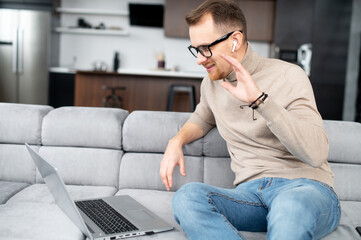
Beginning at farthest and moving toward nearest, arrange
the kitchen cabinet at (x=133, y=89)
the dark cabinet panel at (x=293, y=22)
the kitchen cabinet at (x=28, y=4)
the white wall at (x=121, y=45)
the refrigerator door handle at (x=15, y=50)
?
the white wall at (x=121, y=45) < the kitchen cabinet at (x=28, y=4) < the refrigerator door handle at (x=15, y=50) < the kitchen cabinet at (x=133, y=89) < the dark cabinet panel at (x=293, y=22)

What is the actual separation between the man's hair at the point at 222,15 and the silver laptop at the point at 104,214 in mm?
780

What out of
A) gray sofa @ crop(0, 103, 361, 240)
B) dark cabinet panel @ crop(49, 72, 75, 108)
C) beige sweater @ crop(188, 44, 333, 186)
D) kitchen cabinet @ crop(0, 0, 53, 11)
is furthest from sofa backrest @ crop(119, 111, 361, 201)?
kitchen cabinet @ crop(0, 0, 53, 11)

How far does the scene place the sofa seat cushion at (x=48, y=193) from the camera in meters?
1.64

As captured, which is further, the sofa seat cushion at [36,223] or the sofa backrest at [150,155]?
the sofa backrest at [150,155]

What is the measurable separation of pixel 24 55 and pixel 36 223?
205 inches

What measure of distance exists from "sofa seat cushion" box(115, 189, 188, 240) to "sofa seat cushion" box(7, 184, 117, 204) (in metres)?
0.09

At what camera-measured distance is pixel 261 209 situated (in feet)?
4.50

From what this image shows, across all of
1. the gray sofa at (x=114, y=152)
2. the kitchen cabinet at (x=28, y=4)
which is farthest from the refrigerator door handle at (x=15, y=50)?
the gray sofa at (x=114, y=152)

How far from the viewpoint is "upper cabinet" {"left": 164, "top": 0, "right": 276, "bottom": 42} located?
6.32 metres

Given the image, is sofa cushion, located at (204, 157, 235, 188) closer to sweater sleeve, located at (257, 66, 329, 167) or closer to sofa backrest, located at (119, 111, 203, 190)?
sofa backrest, located at (119, 111, 203, 190)

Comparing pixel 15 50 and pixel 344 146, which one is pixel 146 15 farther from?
pixel 344 146

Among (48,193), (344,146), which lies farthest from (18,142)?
(344,146)

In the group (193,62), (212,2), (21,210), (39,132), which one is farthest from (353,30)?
(21,210)

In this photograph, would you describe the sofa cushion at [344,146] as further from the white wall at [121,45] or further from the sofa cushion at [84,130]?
the white wall at [121,45]
